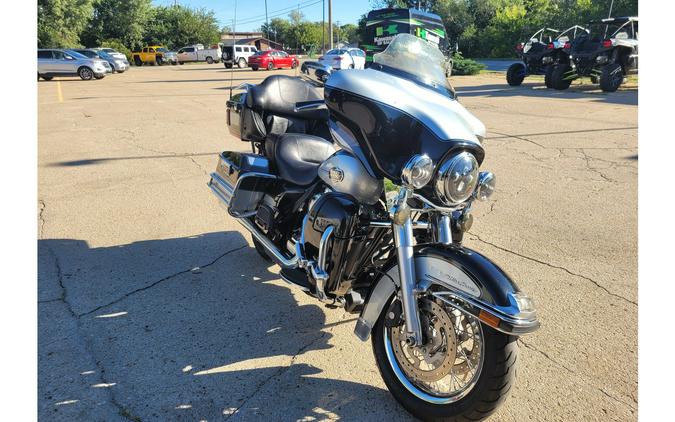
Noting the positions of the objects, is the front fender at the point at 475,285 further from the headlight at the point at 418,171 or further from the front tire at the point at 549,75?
the front tire at the point at 549,75

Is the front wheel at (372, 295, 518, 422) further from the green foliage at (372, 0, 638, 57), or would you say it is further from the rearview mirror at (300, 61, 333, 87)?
the green foliage at (372, 0, 638, 57)

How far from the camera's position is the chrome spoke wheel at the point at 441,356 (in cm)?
223

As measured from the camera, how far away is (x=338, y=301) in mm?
2852

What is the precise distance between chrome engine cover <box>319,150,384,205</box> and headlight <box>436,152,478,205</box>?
0.47 m

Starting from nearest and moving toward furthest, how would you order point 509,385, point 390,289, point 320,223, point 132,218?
point 509,385 < point 390,289 < point 320,223 < point 132,218

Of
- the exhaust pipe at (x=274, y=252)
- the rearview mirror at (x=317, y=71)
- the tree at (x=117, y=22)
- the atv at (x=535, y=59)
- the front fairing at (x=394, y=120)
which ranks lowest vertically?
the exhaust pipe at (x=274, y=252)

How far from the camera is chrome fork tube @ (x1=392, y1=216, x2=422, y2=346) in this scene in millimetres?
2260

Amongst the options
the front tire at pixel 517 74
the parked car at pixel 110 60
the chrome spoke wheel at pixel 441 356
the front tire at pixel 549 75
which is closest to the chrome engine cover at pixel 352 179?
the chrome spoke wheel at pixel 441 356

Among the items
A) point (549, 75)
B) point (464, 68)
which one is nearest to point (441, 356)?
point (549, 75)

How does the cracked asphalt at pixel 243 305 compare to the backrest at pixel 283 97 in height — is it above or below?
below

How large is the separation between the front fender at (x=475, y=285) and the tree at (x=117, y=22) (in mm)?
59228
